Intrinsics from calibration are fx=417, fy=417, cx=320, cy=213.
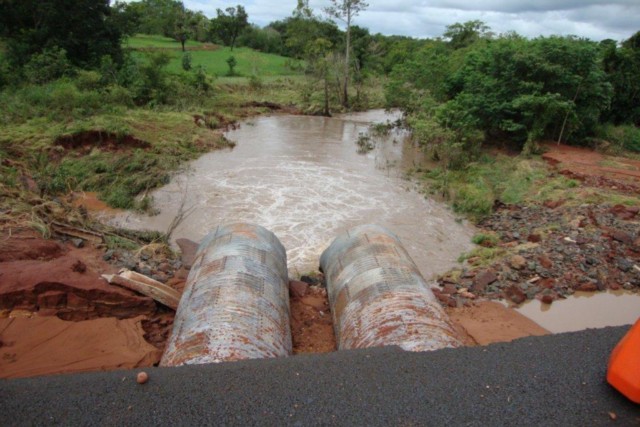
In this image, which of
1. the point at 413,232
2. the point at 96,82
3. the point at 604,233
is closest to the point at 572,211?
the point at 604,233

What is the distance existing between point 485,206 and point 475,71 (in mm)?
9840

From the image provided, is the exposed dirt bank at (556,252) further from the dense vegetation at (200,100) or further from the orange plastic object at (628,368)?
the orange plastic object at (628,368)

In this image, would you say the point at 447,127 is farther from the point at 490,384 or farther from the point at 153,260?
the point at 490,384

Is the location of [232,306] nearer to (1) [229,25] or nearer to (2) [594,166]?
(2) [594,166]

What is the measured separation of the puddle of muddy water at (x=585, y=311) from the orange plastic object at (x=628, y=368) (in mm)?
4011

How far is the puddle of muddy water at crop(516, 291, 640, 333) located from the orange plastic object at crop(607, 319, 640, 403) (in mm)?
4011

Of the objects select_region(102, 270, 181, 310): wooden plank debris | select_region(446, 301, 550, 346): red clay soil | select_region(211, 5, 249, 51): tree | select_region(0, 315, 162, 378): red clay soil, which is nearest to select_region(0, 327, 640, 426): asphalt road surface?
select_region(0, 315, 162, 378): red clay soil

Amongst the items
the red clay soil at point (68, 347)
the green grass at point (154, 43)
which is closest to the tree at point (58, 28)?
the green grass at point (154, 43)

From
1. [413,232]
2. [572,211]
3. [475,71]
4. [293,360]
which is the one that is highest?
[475,71]

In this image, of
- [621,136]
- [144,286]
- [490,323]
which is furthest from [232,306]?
[621,136]

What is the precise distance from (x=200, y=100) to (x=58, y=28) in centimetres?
871

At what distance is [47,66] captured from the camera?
869 inches

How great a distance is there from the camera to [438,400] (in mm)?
3338

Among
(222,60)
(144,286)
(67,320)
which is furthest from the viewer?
(222,60)
